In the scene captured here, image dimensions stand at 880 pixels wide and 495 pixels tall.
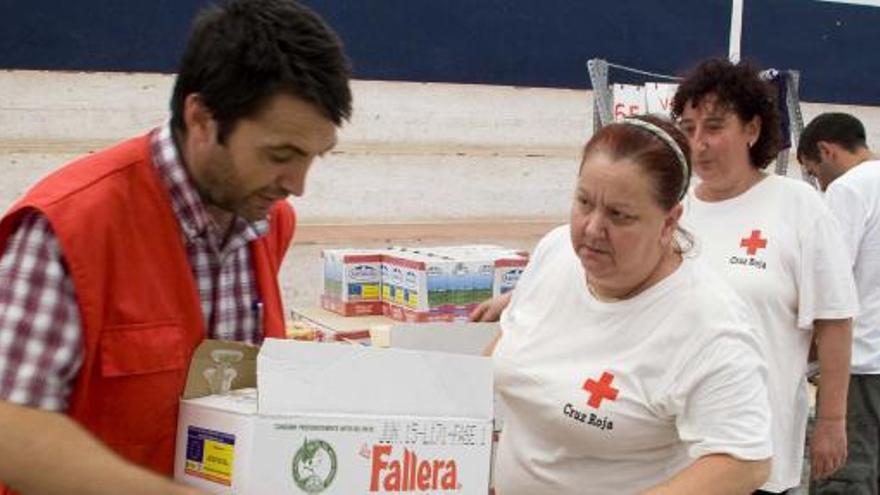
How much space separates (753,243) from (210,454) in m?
1.55

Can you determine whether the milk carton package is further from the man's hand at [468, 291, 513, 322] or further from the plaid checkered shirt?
the plaid checkered shirt

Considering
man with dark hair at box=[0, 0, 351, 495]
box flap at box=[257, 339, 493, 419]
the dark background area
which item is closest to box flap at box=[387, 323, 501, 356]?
box flap at box=[257, 339, 493, 419]

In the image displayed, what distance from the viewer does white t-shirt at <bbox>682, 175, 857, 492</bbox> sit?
7.45 ft

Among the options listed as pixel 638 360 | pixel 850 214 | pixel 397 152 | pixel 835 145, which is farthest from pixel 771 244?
pixel 397 152

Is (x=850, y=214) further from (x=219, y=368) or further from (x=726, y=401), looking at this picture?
(x=219, y=368)

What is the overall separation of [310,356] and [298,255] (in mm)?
3167

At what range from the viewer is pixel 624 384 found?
4.96 ft

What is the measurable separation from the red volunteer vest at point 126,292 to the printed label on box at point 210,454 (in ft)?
0.11

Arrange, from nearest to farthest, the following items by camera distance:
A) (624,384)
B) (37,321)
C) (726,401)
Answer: (37,321) < (726,401) < (624,384)

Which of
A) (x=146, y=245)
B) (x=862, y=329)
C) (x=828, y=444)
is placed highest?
(x=146, y=245)

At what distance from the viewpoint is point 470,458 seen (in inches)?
48.6

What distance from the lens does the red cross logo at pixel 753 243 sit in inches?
90.1

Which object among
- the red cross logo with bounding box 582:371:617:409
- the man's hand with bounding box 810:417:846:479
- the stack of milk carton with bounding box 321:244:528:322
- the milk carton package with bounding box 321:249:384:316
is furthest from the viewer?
the milk carton package with bounding box 321:249:384:316

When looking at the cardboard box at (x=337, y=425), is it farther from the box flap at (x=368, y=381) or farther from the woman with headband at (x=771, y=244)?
the woman with headband at (x=771, y=244)
